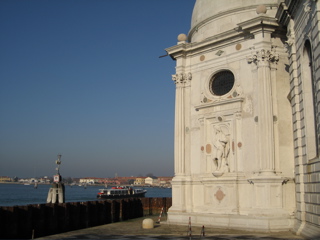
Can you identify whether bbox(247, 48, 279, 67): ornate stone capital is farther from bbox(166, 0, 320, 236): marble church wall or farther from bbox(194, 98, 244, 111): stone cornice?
bbox(194, 98, 244, 111): stone cornice

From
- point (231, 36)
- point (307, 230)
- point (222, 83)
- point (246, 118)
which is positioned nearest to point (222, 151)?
point (246, 118)

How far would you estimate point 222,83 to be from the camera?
25562 millimetres

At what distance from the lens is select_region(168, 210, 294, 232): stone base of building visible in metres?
20.9

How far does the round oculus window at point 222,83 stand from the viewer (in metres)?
25.2

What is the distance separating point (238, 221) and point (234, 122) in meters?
5.70

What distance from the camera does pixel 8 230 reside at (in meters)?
22.6

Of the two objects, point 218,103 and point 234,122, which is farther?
point 218,103

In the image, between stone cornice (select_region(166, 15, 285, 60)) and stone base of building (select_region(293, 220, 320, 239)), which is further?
stone cornice (select_region(166, 15, 285, 60))

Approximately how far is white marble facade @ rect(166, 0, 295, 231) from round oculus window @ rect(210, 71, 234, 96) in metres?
0.06

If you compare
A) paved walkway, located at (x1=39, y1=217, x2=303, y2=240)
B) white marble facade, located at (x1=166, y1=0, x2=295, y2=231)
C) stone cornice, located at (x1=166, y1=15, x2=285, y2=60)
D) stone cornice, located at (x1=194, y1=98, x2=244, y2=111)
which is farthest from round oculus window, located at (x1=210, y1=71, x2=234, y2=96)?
paved walkway, located at (x1=39, y1=217, x2=303, y2=240)

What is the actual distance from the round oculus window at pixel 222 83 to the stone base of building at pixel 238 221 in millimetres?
7640

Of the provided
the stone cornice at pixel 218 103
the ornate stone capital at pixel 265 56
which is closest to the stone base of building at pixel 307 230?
the stone cornice at pixel 218 103

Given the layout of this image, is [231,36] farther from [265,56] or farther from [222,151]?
[222,151]

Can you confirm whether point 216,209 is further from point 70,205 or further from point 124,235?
point 70,205
